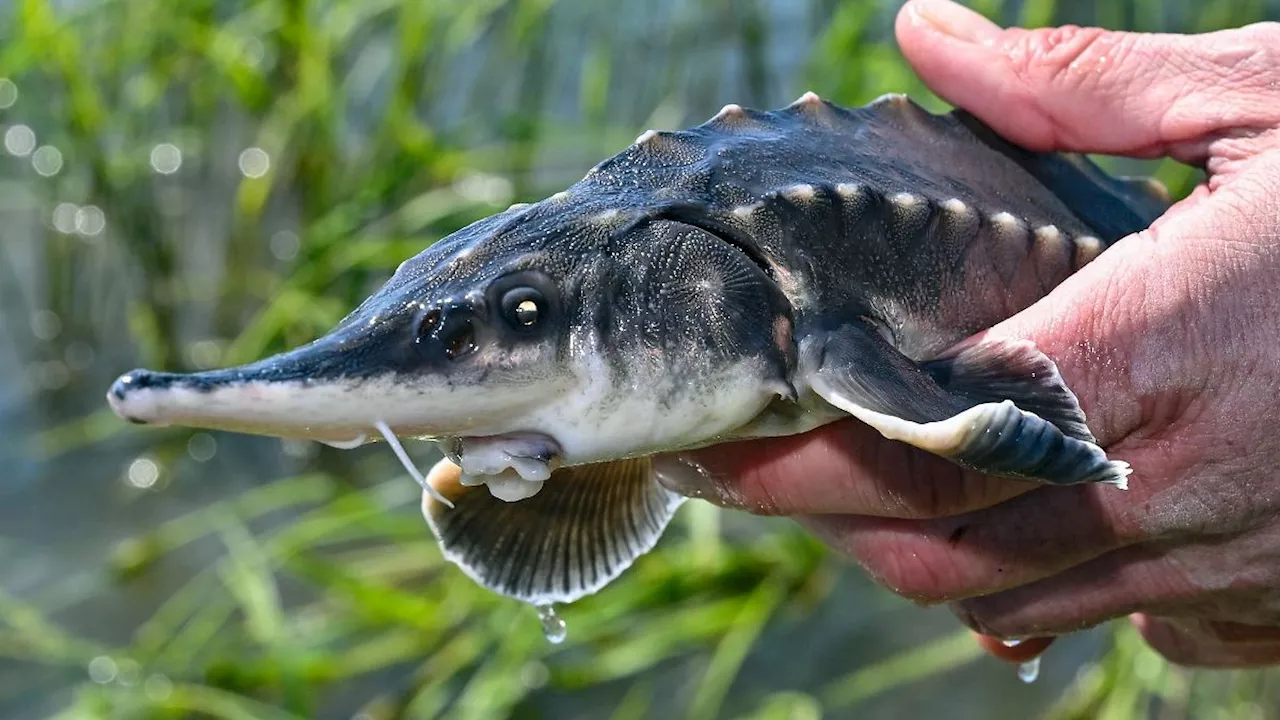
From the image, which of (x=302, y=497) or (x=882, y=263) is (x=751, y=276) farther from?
(x=302, y=497)

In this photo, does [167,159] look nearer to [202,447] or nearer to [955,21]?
[202,447]

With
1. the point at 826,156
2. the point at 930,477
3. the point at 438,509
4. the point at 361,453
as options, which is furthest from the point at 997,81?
the point at 361,453

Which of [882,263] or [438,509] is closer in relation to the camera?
[882,263]

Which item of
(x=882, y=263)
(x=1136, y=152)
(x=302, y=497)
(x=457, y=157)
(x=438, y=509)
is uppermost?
(x=882, y=263)

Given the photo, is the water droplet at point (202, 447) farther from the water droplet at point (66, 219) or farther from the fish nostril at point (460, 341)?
the fish nostril at point (460, 341)

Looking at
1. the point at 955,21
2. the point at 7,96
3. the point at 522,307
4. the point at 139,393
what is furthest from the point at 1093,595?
the point at 7,96

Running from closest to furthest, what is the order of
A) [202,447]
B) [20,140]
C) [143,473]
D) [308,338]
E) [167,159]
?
1. [308,338]
2. [143,473]
3. [202,447]
4. [20,140]
5. [167,159]
